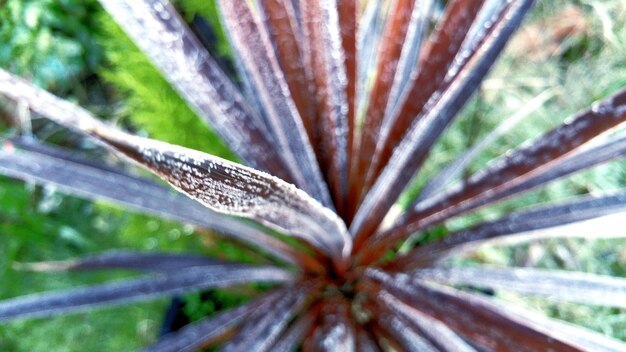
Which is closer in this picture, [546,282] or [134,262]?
[546,282]

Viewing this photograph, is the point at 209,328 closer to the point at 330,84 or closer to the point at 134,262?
the point at 134,262

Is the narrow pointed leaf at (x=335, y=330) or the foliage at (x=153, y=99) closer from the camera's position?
the narrow pointed leaf at (x=335, y=330)

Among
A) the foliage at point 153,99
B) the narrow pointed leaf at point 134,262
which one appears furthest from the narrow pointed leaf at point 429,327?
the foliage at point 153,99

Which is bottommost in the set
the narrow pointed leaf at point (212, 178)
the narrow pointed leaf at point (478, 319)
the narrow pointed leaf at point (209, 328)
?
the narrow pointed leaf at point (209, 328)

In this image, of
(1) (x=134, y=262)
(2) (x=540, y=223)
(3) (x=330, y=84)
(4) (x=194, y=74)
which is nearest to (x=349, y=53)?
(3) (x=330, y=84)

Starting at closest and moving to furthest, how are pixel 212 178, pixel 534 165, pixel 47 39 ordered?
pixel 212 178 → pixel 534 165 → pixel 47 39

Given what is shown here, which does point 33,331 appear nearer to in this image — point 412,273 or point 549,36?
point 412,273

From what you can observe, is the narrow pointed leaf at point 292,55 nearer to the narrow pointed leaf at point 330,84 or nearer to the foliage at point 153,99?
the narrow pointed leaf at point 330,84
